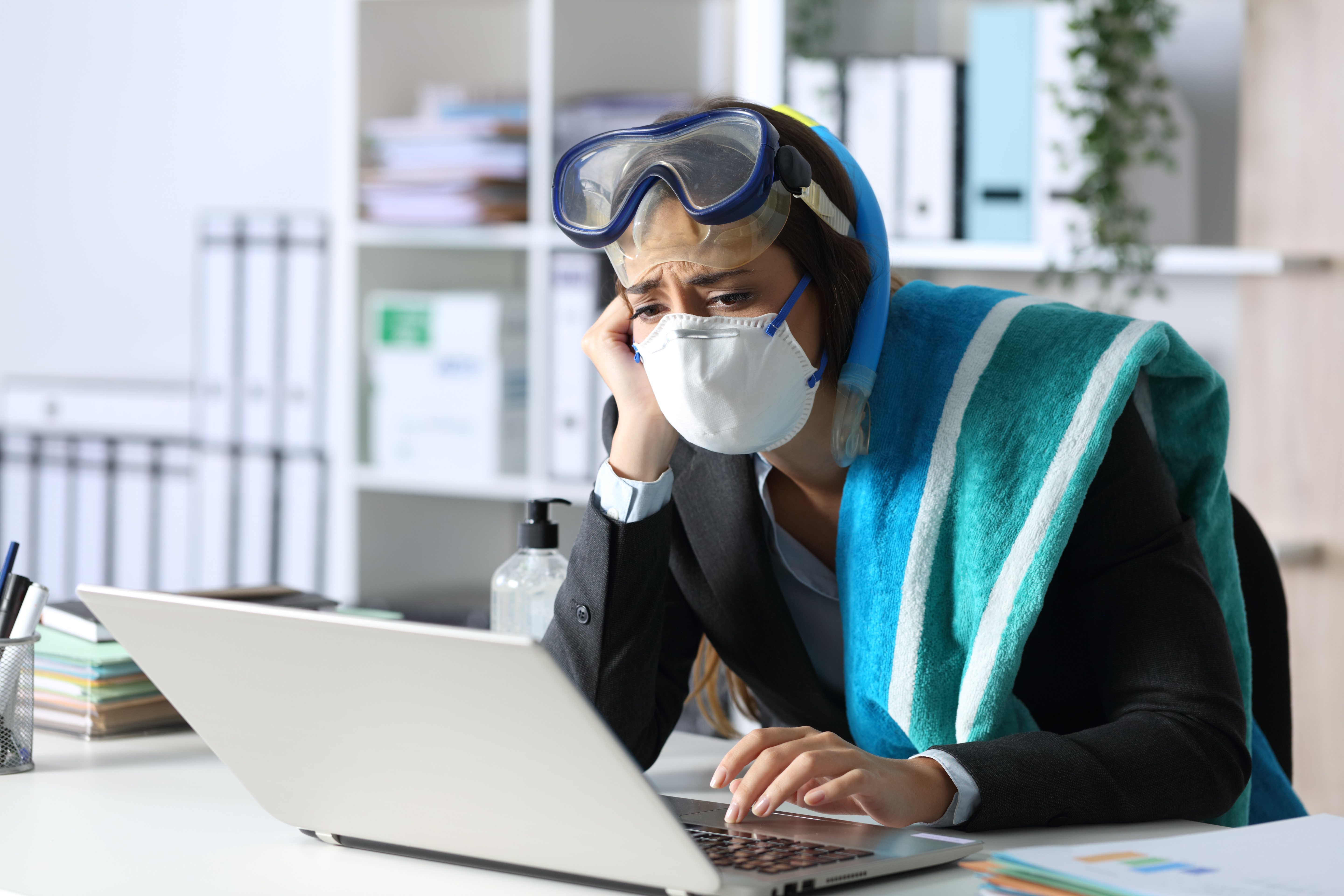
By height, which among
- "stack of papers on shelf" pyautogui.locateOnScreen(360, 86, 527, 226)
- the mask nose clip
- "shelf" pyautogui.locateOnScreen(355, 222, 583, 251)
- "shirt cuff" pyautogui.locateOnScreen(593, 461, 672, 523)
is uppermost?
"stack of papers on shelf" pyautogui.locateOnScreen(360, 86, 527, 226)

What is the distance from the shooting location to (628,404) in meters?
1.29

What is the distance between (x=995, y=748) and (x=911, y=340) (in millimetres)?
409

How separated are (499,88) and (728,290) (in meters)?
1.67

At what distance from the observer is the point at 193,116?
314 cm

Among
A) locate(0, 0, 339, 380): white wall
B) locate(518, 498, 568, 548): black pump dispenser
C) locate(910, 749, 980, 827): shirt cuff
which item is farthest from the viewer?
locate(0, 0, 339, 380): white wall

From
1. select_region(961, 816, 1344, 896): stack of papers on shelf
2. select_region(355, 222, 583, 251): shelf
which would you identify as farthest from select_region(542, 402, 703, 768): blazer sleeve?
select_region(355, 222, 583, 251): shelf

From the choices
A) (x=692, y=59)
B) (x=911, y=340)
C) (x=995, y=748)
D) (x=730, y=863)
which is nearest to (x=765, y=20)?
(x=692, y=59)

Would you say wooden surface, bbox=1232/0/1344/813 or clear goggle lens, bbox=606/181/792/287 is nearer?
clear goggle lens, bbox=606/181/792/287

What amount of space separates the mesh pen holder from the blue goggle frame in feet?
1.77

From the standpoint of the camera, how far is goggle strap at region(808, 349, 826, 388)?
123 centimetres

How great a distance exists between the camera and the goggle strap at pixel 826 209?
3.97 feet

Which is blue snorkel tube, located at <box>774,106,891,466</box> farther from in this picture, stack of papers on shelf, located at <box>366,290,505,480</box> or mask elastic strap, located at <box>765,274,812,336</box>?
stack of papers on shelf, located at <box>366,290,505,480</box>

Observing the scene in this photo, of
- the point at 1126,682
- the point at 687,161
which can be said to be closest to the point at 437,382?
the point at 687,161

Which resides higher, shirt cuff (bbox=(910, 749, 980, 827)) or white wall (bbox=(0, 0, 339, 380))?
white wall (bbox=(0, 0, 339, 380))
